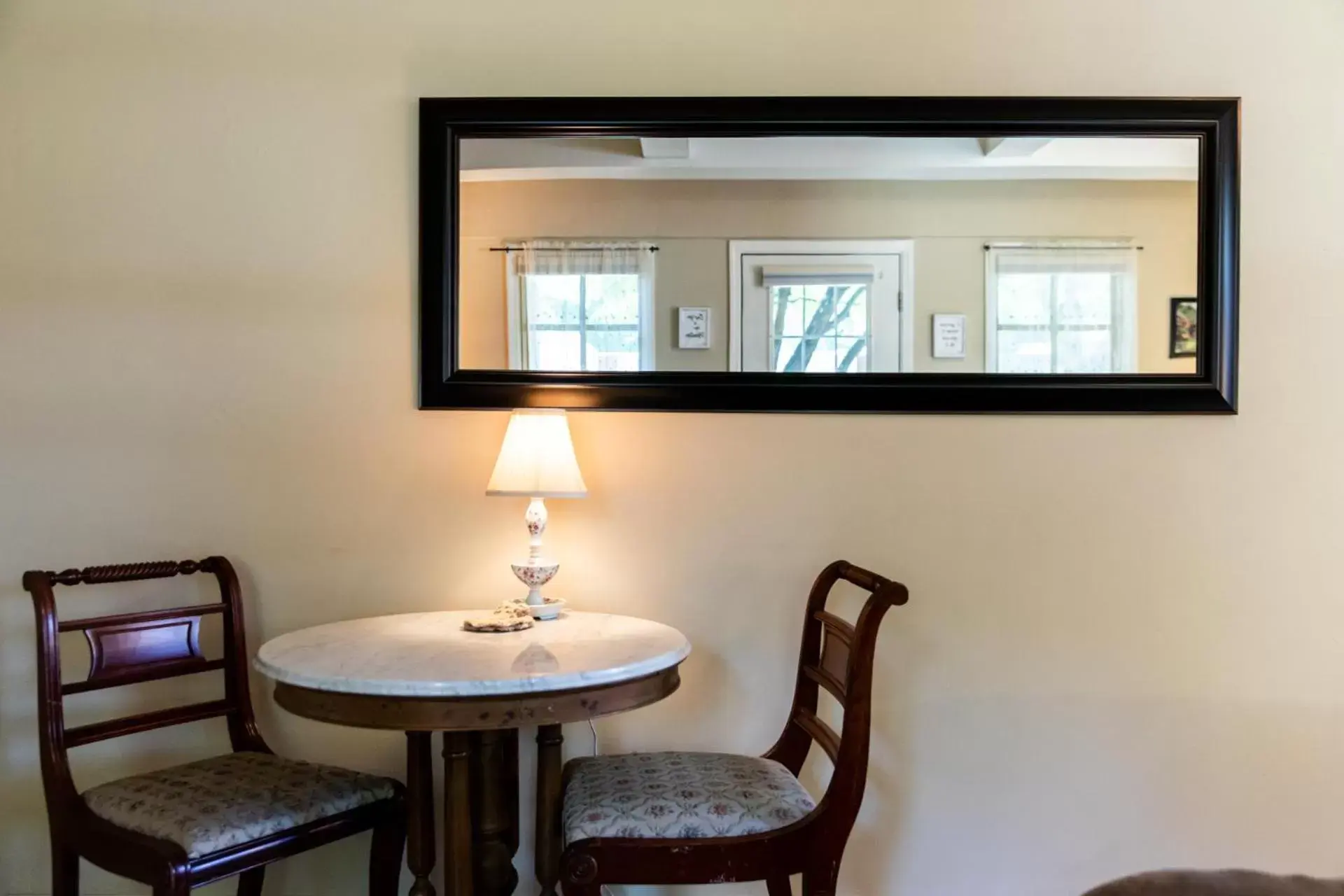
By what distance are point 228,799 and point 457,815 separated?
0.45 m

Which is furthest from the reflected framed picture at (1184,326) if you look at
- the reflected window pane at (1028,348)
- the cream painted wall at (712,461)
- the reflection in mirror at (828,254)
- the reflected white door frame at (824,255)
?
the reflected white door frame at (824,255)

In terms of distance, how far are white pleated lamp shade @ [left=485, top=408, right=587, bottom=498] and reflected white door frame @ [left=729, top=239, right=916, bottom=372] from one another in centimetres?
46

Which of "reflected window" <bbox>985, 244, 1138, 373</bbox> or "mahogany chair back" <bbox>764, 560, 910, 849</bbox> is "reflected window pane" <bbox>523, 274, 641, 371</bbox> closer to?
"mahogany chair back" <bbox>764, 560, 910, 849</bbox>

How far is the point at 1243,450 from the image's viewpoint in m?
1.92

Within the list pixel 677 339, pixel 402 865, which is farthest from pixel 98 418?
pixel 677 339

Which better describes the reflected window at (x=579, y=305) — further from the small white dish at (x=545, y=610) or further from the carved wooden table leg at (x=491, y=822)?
the carved wooden table leg at (x=491, y=822)

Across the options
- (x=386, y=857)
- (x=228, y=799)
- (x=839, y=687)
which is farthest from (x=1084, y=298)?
(x=228, y=799)

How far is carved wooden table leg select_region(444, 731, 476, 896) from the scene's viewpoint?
1415 mm

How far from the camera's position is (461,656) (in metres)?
1.46

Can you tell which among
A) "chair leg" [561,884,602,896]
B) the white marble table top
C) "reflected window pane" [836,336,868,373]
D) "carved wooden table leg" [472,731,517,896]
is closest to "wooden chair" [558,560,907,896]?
"chair leg" [561,884,602,896]

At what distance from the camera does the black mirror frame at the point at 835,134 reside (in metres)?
1.90

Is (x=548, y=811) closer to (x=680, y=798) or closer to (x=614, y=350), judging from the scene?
(x=680, y=798)

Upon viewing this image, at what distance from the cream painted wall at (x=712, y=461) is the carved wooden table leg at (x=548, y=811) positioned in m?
0.29

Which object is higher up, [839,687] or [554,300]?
[554,300]
